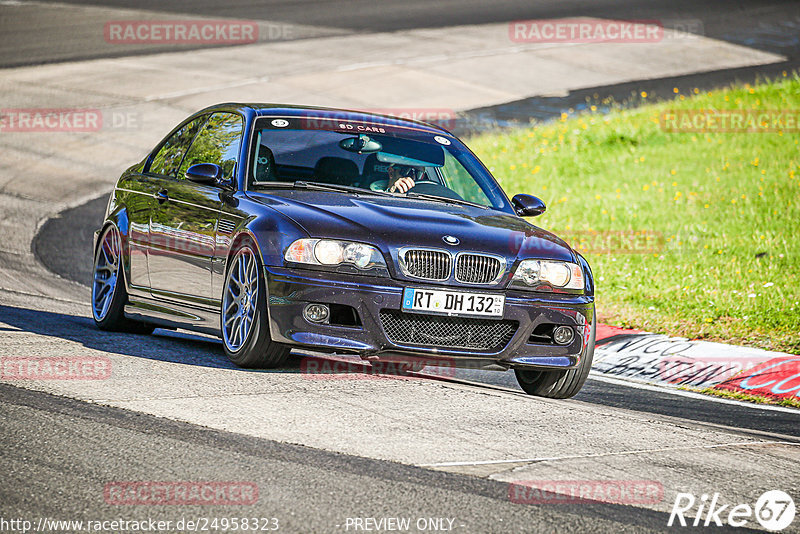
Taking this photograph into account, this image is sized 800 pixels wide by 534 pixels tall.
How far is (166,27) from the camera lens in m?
29.5

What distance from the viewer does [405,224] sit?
265 inches

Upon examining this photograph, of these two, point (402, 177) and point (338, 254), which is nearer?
point (338, 254)

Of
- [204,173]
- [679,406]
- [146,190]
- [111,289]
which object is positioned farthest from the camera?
[111,289]

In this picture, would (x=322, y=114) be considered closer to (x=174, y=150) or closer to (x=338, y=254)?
(x=174, y=150)

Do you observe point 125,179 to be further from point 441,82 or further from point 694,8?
point 694,8

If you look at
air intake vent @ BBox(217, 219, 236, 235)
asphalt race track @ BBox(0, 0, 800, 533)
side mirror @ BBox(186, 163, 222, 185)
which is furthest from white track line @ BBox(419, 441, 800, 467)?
side mirror @ BBox(186, 163, 222, 185)

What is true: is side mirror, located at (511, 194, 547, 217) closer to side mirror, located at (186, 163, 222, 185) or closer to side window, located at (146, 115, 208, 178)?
side mirror, located at (186, 163, 222, 185)

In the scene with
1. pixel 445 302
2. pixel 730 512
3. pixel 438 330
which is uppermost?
pixel 445 302

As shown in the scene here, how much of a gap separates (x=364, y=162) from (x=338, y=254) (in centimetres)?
139

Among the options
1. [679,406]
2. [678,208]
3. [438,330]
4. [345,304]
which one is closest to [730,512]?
[438,330]

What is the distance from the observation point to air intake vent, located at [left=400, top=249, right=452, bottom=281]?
6570 millimetres

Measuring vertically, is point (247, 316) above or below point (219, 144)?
below

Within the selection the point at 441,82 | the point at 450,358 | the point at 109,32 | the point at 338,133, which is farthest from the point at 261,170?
the point at 109,32

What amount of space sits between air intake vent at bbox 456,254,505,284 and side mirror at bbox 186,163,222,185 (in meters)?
1.79
